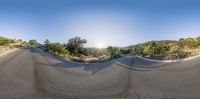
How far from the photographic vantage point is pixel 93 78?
1070 cm

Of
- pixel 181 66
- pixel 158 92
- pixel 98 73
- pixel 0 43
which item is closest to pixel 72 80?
pixel 98 73

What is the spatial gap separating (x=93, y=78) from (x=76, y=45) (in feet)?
93.1

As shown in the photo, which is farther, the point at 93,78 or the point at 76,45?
the point at 76,45

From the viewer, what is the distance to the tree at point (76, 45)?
38094 mm

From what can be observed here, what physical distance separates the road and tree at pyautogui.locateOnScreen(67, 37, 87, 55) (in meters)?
26.5

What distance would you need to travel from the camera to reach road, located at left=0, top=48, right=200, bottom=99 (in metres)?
10.5

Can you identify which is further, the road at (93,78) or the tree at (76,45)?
the tree at (76,45)

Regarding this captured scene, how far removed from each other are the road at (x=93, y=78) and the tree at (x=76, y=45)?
86.8ft

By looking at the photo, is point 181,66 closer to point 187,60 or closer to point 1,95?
point 187,60

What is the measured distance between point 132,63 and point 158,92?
1.13 m

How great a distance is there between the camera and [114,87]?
10766 mm

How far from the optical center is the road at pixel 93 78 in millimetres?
10469

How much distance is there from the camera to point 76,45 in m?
39.0

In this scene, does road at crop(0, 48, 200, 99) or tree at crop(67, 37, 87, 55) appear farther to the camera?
tree at crop(67, 37, 87, 55)
